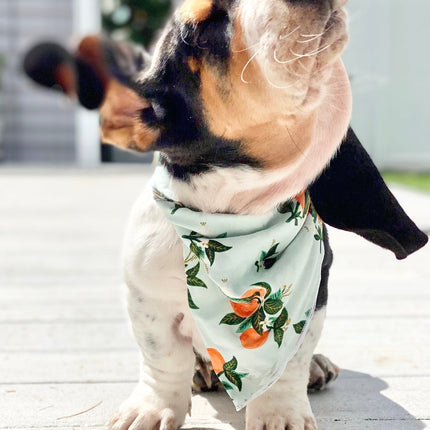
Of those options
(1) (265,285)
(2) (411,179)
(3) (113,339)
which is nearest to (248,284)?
(1) (265,285)

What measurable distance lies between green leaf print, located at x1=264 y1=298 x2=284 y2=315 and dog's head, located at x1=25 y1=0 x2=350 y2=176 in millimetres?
289

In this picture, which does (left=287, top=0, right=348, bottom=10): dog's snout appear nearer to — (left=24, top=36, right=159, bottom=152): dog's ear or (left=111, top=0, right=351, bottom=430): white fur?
(left=111, top=0, right=351, bottom=430): white fur

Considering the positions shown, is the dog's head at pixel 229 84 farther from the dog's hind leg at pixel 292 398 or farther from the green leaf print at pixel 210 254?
the dog's hind leg at pixel 292 398

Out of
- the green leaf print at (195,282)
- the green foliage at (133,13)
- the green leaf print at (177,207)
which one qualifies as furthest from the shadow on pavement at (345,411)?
the green foliage at (133,13)

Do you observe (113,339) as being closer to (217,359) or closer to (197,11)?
(217,359)

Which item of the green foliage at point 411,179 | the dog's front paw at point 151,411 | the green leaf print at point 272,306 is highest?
the green leaf print at point 272,306

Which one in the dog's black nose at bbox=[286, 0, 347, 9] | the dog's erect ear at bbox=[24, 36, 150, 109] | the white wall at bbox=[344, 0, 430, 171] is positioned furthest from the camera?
the white wall at bbox=[344, 0, 430, 171]

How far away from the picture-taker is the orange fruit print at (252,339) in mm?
1563

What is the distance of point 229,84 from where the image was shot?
141cm

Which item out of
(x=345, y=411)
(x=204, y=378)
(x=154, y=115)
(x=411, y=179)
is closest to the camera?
(x=154, y=115)

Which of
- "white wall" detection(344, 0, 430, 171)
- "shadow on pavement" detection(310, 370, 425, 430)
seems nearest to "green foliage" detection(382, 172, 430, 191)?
"white wall" detection(344, 0, 430, 171)

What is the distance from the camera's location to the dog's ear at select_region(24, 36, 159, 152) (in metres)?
1.13

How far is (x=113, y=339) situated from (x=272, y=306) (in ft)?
2.96

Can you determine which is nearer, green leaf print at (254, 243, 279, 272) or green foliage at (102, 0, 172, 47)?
green leaf print at (254, 243, 279, 272)
